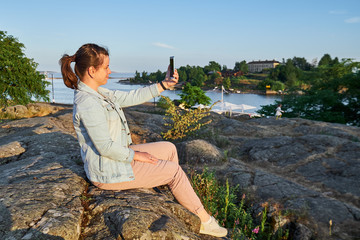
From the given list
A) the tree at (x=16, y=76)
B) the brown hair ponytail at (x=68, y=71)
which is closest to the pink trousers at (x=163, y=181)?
the brown hair ponytail at (x=68, y=71)

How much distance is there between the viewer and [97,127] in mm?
2305

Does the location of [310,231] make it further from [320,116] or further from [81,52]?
[320,116]

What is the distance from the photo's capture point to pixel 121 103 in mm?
3240

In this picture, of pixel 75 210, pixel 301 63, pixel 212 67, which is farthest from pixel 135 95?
pixel 212 67

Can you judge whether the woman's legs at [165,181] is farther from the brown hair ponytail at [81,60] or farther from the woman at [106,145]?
the brown hair ponytail at [81,60]

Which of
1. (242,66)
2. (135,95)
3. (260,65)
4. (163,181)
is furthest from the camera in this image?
(260,65)

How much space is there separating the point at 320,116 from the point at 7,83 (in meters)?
22.3

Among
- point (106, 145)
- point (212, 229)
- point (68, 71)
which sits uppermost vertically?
point (68, 71)

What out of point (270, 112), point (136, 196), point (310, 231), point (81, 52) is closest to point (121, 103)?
point (81, 52)

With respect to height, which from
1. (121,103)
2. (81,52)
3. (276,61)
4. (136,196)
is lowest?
(136,196)

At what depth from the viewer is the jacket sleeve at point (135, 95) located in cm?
322

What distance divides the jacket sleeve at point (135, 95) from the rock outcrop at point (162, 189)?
3.35ft

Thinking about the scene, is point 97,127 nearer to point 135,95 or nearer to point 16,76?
point 135,95

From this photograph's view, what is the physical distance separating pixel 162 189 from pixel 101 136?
4.37 feet
